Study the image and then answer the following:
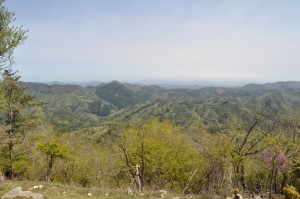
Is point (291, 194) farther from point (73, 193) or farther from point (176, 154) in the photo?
point (176, 154)

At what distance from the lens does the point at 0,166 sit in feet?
120

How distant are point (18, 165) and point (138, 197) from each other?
28441 millimetres

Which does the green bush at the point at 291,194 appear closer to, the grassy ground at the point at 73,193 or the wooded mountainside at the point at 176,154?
the wooded mountainside at the point at 176,154

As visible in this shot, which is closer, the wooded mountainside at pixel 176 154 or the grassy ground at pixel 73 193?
the grassy ground at pixel 73 193

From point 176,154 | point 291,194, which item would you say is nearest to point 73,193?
point 291,194

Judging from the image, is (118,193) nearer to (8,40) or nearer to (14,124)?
(8,40)

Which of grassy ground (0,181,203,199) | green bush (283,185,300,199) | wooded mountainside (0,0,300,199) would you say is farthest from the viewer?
wooded mountainside (0,0,300,199)

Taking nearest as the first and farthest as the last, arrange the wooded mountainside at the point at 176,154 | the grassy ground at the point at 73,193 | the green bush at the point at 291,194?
the green bush at the point at 291,194
the grassy ground at the point at 73,193
the wooded mountainside at the point at 176,154

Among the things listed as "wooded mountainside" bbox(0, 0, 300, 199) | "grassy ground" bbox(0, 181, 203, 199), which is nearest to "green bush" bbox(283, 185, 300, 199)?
"wooded mountainside" bbox(0, 0, 300, 199)

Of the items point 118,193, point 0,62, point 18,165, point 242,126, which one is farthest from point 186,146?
point 0,62

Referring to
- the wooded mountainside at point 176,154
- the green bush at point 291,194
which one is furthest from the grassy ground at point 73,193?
the green bush at point 291,194

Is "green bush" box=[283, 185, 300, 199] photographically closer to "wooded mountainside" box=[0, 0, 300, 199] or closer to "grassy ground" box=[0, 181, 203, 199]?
"wooded mountainside" box=[0, 0, 300, 199]

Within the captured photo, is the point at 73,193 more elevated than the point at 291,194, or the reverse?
the point at 291,194

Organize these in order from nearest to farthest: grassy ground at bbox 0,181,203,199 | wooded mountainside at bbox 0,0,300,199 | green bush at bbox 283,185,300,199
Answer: green bush at bbox 283,185,300,199
grassy ground at bbox 0,181,203,199
wooded mountainside at bbox 0,0,300,199
